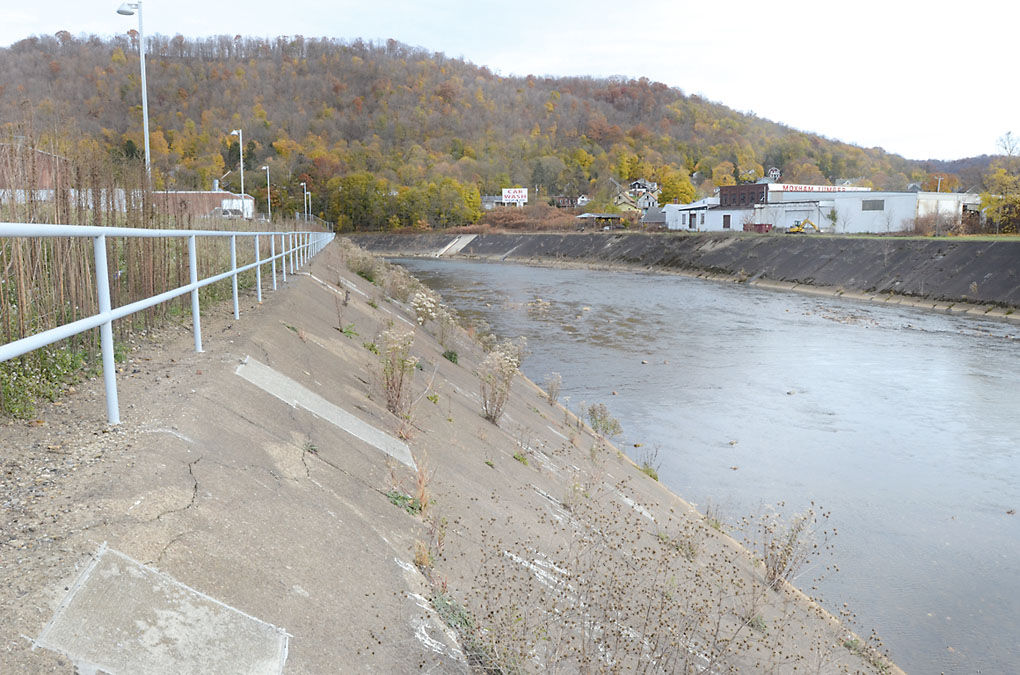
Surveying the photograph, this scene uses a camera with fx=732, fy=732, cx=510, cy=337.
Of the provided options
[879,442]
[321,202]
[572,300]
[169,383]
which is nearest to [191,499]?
[169,383]

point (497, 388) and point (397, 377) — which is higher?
point (397, 377)

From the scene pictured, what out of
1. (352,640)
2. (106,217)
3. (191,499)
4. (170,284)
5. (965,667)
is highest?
(106,217)

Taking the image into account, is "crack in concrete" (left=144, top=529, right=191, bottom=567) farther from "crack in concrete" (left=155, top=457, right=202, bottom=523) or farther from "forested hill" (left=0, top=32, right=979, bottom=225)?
"forested hill" (left=0, top=32, right=979, bottom=225)

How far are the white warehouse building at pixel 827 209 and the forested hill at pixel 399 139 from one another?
35.3m

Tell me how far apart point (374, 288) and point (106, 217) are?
46.2 ft

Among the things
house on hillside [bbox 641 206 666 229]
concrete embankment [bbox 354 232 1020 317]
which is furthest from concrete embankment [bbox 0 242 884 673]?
house on hillside [bbox 641 206 666 229]

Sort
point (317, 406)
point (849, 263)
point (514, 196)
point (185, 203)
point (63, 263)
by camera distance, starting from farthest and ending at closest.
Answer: point (514, 196), point (849, 263), point (185, 203), point (317, 406), point (63, 263)

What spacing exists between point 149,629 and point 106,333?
1895 millimetres

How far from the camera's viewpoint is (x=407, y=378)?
870 cm

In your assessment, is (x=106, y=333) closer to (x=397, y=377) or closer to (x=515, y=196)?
(x=397, y=377)

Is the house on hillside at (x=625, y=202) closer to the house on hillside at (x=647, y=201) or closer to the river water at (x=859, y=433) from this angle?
the house on hillside at (x=647, y=201)

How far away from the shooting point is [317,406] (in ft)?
20.6

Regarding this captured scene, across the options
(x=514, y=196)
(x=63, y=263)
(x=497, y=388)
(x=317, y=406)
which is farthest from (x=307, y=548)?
(x=514, y=196)

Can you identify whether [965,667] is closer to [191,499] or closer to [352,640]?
[352,640]
